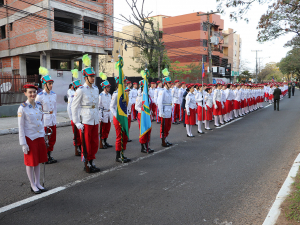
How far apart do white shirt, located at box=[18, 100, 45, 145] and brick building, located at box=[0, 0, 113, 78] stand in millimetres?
16718

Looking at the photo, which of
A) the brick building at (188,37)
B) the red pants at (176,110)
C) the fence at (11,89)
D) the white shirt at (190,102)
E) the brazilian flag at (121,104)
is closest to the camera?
the brazilian flag at (121,104)

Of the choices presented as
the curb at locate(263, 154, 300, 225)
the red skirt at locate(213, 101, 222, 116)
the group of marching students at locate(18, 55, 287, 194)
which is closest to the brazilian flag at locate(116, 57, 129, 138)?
the group of marching students at locate(18, 55, 287, 194)

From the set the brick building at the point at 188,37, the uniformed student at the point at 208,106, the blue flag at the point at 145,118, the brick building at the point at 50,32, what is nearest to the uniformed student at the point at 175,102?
the uniformed student at the point at 208,106

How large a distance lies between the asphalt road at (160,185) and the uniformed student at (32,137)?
34cm

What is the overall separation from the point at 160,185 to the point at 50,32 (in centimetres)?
1917

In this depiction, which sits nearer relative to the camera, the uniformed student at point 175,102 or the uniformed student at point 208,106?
the uniformed student at point 208,106

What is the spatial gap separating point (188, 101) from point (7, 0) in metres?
23.6

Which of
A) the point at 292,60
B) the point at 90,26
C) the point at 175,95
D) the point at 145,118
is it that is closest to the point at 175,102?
the point at 175,95

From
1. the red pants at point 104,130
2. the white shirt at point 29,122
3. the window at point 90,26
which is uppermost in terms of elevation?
the window at point 90,26

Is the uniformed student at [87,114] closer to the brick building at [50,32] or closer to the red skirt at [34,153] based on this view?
the red skirt at [34,153]

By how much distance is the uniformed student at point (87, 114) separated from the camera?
18.8 feet

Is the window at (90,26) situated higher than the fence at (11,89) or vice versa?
the window at (90,26)

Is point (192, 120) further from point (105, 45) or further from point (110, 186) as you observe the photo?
point (105, 45)

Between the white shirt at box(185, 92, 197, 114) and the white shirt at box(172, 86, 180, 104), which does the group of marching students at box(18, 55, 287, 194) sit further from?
the white shirt at box(172, 86, 180, 104)
